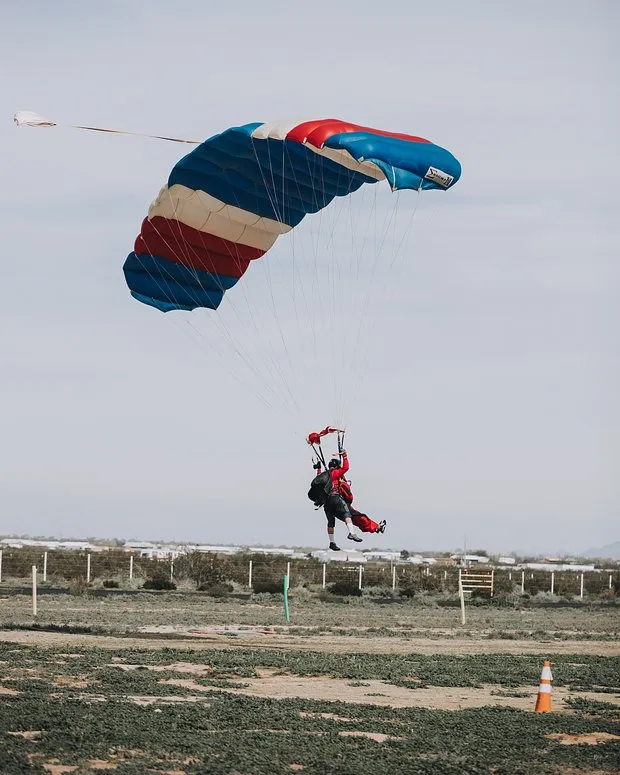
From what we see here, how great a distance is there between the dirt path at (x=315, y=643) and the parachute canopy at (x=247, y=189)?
6.25 metres

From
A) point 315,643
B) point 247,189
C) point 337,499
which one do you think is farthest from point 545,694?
point 247,189

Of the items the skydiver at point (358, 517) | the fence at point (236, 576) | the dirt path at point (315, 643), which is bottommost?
the fence at point (236, 576)

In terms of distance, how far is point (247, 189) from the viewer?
68.8 ft

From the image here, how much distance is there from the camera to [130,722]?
12.0 metres

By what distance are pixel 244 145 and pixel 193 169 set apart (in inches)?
50.5

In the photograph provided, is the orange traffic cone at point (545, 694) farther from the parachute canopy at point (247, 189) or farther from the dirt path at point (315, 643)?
the parachute canopy at point (247, 189)

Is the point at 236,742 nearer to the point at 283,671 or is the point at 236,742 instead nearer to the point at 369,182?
the point at 283,671

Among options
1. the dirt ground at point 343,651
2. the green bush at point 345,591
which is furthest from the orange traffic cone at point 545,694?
the green bush at point 345,591

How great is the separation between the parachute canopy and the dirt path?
246 inches

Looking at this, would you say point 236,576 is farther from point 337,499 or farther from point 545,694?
point 545,694

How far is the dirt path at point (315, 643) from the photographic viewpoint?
20609 millimetres

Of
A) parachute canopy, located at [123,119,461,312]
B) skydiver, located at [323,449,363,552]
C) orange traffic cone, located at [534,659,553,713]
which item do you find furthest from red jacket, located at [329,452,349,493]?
orange traffic cone, located at [534,659,553,713]

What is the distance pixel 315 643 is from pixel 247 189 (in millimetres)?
8520

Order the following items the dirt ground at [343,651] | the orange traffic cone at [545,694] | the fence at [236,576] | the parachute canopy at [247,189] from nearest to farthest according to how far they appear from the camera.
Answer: the orange traffic cone at [545,694], the dirt ground at [343,651], the parachute canopy at [247,189], the fence at [236,576]
